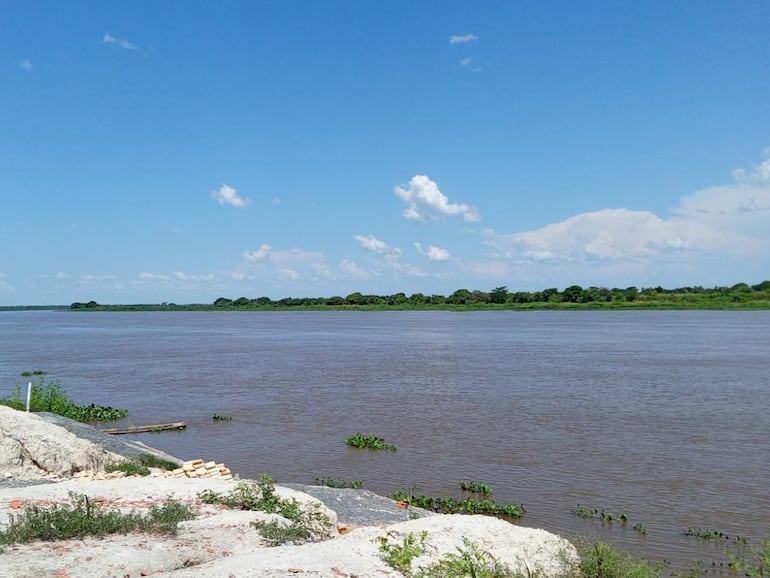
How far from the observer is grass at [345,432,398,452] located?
20.1m

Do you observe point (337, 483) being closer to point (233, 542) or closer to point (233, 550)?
point (233, 542)

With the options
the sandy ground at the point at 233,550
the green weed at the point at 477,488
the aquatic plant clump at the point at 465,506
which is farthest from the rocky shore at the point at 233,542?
the green weed at the point at 477,488

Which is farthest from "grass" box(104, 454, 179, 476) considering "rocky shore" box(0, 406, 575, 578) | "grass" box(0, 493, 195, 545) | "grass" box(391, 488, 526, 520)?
"grass" box(391, 488, 526, 520)

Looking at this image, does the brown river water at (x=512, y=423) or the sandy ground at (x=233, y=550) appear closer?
the sandy ground at (x=233, y=550)

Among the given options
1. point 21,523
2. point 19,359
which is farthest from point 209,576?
point 19,359

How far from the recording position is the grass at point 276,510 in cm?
949

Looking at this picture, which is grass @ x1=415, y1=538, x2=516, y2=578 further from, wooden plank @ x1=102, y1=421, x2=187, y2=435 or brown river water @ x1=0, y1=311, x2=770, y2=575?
wooden plank @ x1=102, y1=421, x2=187, y2=435

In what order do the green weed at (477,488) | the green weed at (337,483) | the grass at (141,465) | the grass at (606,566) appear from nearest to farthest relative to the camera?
1. the grass at (606,566)
2. the grass at (141,465)
3. the green weed at (477,488)
4. the green weed at (337,483)

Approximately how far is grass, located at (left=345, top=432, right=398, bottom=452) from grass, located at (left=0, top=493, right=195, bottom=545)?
10.7 m

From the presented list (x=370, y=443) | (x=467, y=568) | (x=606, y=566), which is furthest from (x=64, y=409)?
(x=606, y=566)

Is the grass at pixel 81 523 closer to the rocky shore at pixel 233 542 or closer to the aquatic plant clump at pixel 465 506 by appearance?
the rocky shore at pixel 233 542

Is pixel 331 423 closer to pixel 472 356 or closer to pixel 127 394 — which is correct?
pixel 127 394

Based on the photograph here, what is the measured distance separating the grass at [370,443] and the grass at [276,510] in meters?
8.76

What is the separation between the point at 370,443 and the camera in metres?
20.3
